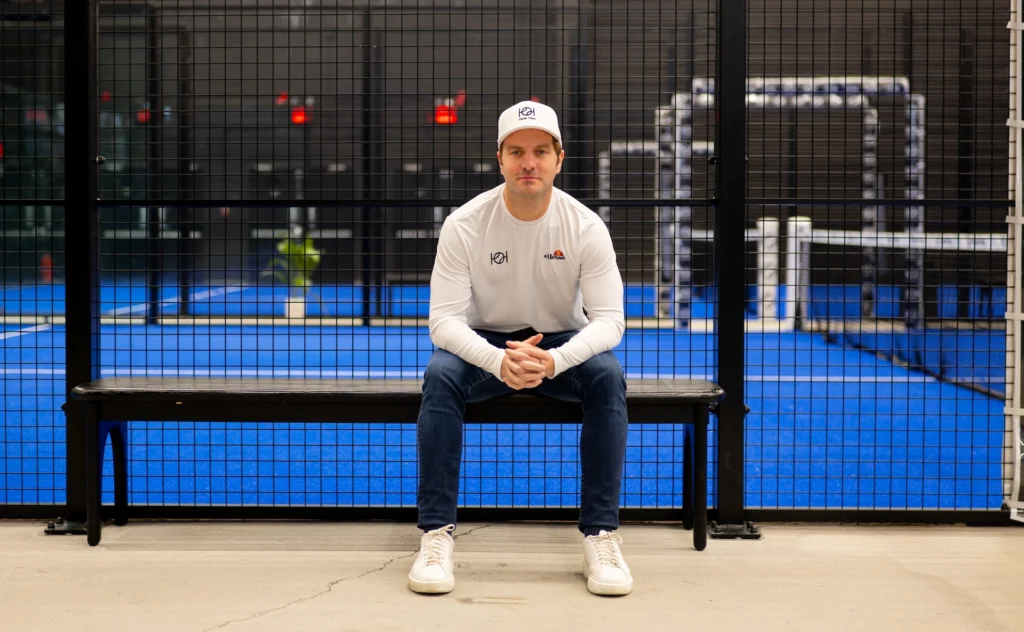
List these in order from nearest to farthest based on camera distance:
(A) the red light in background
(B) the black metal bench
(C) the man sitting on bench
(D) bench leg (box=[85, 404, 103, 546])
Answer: (C) the man sitting on bench, (B) the black metal bench, (D) bench leg (box=[85, 404, 103, 546]), (A) the red light in background

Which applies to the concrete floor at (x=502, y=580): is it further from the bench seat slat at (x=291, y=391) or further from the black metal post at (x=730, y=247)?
the bench seat slat at (x=291, y=391)

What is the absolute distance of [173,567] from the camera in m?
2.99

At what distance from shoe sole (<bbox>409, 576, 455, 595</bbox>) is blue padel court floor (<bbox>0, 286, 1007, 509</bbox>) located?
837 millimetres

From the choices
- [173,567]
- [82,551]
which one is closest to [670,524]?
[173,567]

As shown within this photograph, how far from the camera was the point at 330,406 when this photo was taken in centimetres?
316

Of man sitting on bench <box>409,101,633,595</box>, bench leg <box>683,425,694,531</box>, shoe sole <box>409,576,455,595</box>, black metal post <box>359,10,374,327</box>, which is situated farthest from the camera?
black metal post <box>359,10,374,327</box>

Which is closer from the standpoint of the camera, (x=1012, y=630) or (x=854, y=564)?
(x=1012, y=630)

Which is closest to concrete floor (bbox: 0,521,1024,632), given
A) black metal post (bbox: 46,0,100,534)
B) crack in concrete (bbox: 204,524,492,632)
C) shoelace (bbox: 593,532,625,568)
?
crack in concrete (bbox: 204,524,492,632)

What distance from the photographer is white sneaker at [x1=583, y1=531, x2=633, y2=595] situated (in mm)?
2729

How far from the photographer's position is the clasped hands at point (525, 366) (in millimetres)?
2879

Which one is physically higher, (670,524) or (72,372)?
(72,372)

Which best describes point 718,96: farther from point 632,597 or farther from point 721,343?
point 632,597

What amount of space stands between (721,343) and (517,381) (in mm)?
956

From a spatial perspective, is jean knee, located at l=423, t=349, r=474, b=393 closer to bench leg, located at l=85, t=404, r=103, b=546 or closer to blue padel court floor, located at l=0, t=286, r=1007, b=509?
blue padel court floor, located at l=0, t=286, r=1007, b=509
